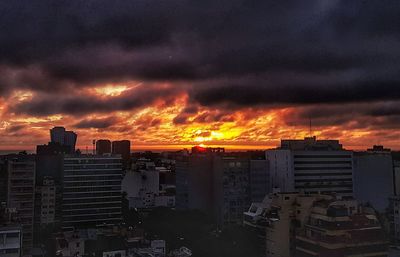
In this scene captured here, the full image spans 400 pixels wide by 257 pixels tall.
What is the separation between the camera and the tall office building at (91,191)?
6500cm

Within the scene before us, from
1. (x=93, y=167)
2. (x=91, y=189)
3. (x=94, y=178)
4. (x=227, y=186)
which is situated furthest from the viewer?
(x=93, y=167)

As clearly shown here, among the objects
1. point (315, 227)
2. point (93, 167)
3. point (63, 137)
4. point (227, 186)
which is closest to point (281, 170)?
point (227, 186)

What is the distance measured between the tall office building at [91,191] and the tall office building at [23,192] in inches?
644

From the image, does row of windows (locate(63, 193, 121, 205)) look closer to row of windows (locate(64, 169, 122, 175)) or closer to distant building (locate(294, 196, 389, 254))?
row of windows (locate(64, 169, 122, 175))

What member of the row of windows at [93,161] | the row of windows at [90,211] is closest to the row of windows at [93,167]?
the row of windows at [93,161]

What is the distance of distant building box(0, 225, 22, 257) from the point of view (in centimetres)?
2992

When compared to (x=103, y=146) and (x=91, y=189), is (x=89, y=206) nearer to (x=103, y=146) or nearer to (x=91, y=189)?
(x=91, y=189)

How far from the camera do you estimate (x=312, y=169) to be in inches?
2621

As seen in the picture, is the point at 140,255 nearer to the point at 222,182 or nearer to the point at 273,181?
the point at 222,182

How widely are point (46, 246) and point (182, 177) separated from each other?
3139cm

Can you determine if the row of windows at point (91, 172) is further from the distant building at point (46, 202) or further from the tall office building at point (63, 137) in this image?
the tall office building at point (63, 137)

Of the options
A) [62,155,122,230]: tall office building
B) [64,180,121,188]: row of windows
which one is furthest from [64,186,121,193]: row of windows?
[64,180,121,188]: row of windows

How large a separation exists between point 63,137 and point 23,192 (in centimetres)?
4407

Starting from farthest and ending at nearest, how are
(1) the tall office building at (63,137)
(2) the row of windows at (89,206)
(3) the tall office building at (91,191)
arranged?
(1) the tall office building at (63,137), (3) the tall office building at (91,191), (2) the row of windows at (89,206)
